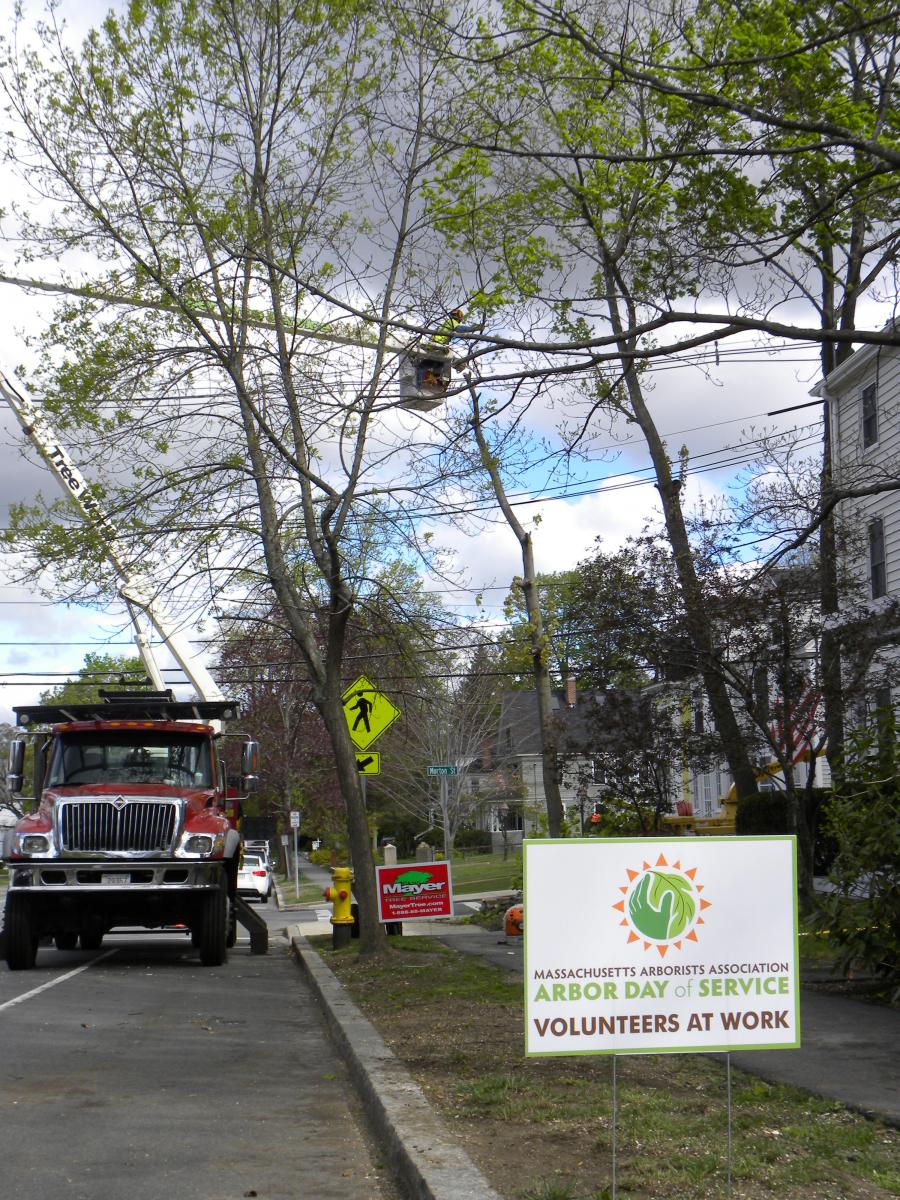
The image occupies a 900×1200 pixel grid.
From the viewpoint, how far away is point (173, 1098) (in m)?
7.82

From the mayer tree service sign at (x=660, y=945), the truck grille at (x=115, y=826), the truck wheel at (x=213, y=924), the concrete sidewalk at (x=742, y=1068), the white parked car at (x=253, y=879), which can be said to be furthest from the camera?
the white parked car at (x=253, y=879)

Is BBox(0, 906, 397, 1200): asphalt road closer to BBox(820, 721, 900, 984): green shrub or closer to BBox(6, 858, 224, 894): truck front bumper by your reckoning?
BBox(6, 858, 224, 894): truck front bumper

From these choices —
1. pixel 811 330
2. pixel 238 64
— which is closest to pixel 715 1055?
pixel 811 330

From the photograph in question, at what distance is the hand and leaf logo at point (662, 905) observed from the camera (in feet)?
16.2

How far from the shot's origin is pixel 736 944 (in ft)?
16.4

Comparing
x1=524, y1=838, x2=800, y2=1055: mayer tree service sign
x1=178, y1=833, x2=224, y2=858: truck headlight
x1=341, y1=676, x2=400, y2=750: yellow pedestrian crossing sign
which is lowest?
x1=178, y1=833, x2=224, y2=858: truck headlight

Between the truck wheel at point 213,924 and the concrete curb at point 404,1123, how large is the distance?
5.68 m

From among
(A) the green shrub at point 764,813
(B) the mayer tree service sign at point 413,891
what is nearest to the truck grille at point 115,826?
(B) the mayer tree service sign at point 413,891

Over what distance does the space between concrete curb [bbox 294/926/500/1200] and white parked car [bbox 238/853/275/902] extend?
22870 millimetres

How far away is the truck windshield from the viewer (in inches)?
662

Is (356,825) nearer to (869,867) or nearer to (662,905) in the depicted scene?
(869,867)

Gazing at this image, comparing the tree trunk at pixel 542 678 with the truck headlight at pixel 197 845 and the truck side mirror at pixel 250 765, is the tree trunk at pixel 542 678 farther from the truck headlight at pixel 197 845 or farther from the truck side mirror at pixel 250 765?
the truck headlight at pixel 197 845

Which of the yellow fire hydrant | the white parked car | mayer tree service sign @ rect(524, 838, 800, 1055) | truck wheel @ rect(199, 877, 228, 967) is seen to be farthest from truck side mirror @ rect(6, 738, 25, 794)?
the white parked car

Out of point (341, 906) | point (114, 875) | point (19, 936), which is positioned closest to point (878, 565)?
point (341, 906)
